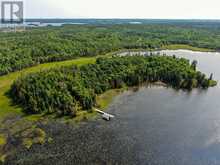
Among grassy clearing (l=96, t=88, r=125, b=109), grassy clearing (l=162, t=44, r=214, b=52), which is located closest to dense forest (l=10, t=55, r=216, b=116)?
grassy clearing (l=96, t=88, r=125, b=109)

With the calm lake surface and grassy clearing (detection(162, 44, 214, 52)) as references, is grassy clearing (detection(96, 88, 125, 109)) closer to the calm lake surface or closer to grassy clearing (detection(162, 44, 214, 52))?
the calm lake surface

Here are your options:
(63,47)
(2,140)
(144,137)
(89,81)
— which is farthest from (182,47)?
(2,140)

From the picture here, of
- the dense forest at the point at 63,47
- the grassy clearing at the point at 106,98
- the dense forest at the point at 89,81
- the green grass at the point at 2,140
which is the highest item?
the dense forest at the point at 63,47

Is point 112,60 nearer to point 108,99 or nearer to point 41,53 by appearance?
point 108,99

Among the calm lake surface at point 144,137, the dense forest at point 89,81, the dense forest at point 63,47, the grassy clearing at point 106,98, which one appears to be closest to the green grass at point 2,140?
the calm lake surface at point 144,137

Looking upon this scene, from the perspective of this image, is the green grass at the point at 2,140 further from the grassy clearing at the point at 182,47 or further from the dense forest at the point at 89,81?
the grassy clearing at the point at 182,47

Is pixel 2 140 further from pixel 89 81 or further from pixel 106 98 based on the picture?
pixel 89 81


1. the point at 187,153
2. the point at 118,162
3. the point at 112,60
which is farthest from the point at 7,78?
the point at 187,153
